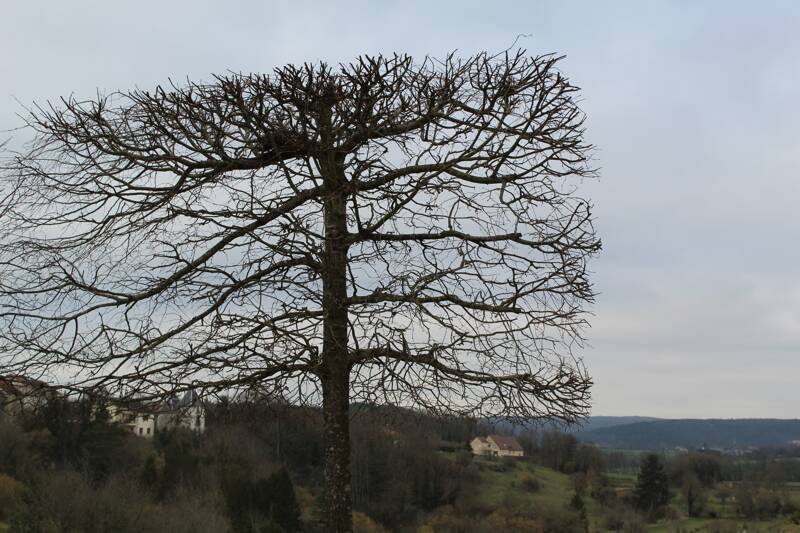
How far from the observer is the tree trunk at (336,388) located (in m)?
4.91

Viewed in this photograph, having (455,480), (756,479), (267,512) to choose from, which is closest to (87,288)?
(267,512)

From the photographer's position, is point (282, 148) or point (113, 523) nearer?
point (282, 148)

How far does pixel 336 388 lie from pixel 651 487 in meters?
80.8

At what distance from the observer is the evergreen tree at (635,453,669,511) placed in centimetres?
7800

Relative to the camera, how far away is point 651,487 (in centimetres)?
7806

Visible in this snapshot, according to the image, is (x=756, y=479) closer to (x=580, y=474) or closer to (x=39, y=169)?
(x=580, y=474)

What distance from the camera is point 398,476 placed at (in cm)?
5203

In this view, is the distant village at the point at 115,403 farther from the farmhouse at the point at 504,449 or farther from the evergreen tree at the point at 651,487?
the farmhouse at the point at 504,449

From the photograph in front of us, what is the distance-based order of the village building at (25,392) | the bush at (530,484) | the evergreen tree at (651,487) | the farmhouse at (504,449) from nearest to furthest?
the village building at (25,392)
the bush at (530,484)
the evergreen tree at (651,487)
the farmhouse at (504,449)

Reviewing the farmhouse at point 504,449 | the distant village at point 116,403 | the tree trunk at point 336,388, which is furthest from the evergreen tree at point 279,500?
the farmhouse at point 504,449

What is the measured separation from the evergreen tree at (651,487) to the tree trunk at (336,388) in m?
80.1

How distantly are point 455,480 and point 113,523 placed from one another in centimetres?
4502

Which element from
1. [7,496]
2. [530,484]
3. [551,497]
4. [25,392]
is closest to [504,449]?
[530,484]

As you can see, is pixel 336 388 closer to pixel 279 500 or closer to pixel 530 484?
pixel 279 500
